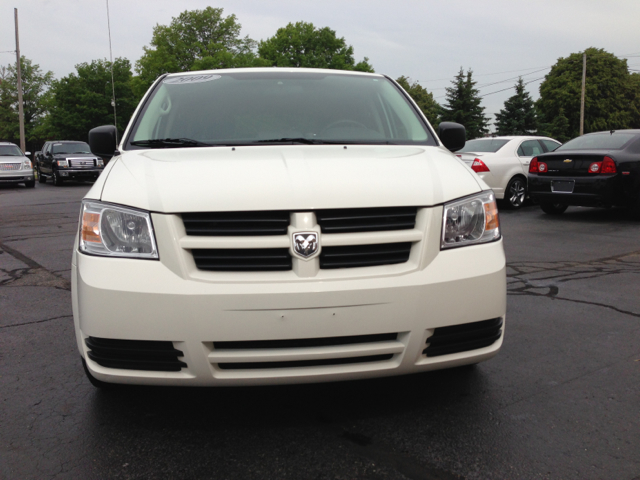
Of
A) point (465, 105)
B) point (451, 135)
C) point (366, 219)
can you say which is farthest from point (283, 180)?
point (465, 105)

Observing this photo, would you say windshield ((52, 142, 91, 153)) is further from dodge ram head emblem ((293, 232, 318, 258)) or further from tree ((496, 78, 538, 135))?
tree ((496, 78, 538, 135))

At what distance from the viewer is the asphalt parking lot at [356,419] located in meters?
2.33

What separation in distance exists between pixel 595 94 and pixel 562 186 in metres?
56.5

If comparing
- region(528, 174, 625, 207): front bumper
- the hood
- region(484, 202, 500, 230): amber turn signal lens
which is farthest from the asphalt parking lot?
region(528, 174, 625, 207): front bumper

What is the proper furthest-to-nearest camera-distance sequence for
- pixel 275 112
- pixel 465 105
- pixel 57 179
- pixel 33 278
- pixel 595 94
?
pixel 595 94 < pixel 465 105 < pixel 57 179 < pixel 33 278 < pixel 275 112

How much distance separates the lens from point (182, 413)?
9.20 feet

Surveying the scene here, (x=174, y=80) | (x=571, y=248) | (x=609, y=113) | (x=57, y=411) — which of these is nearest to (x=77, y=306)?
(x=57, y=411)

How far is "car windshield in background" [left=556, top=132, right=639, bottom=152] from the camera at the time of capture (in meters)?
10.5

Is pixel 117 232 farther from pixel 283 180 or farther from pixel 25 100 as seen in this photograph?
pixel 25 100

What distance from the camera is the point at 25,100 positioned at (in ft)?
255

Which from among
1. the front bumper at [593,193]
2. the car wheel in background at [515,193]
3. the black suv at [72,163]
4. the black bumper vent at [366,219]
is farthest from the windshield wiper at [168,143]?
the black suv at [72,163]

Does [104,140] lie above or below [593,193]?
above

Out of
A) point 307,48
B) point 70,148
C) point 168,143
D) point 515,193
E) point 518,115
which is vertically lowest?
point 515,193

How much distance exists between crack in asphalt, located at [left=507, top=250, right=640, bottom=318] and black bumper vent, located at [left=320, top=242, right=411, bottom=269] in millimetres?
2868
